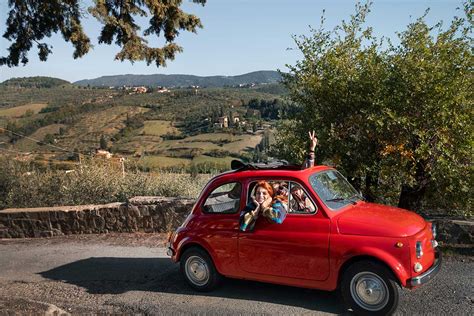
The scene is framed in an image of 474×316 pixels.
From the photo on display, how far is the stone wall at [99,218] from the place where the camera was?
31.8 ft

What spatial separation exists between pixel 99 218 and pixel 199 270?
467cm

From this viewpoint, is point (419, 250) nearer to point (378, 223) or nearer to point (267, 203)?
point (378, 223)

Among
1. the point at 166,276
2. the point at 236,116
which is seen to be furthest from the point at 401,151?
the point at 236,116

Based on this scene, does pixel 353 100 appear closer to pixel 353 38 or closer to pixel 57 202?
pixel 353 38

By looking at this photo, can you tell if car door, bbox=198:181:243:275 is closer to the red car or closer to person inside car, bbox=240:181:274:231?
the red car

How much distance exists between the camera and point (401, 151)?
7.71 meters

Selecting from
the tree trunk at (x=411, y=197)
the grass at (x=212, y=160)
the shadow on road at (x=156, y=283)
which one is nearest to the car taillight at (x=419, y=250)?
the shadow on road at (x=156, y=283)

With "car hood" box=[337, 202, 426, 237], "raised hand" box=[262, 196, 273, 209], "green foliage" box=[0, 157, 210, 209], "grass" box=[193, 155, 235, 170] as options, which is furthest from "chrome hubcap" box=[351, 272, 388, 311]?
"grass" box=[193, 155, 235, 170]

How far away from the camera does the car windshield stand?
5465 mm

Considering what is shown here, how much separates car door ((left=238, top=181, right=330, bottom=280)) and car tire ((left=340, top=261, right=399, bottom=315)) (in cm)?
31

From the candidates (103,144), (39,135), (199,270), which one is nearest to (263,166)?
(199,270)

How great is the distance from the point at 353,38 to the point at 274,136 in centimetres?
270

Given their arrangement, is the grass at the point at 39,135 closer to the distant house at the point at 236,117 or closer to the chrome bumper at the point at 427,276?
the distant house at the point at 236,117

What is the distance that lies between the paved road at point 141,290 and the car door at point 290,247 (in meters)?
0.44
